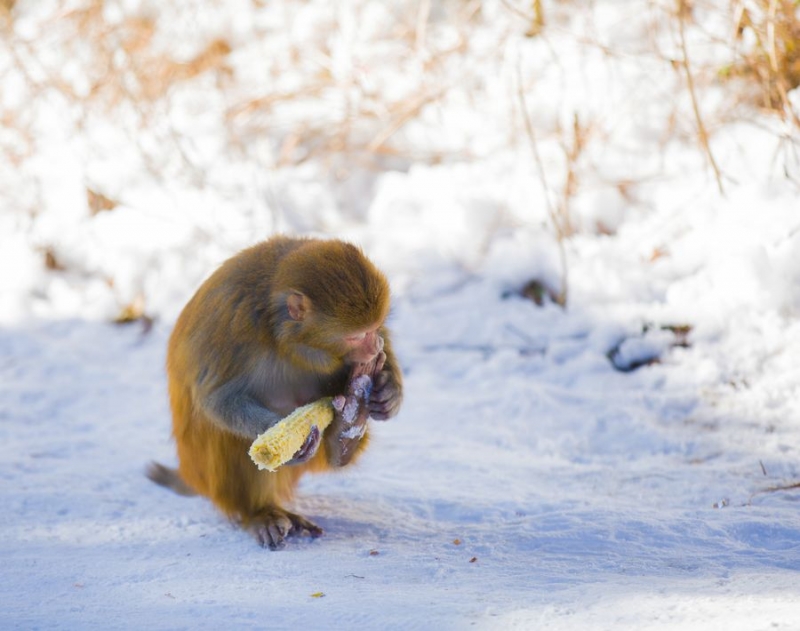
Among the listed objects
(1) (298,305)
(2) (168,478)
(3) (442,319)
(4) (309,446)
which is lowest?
(2) (168,478)

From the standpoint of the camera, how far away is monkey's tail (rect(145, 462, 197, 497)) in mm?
3717

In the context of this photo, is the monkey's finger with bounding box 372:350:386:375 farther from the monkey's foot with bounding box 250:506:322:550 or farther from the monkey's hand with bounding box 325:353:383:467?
the monkey's foot with bounding box 250:506:322:550

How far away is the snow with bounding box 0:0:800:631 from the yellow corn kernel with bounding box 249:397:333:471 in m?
0.34

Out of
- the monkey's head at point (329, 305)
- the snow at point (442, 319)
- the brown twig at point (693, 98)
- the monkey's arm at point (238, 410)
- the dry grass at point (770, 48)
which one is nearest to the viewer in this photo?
the snow at point (442, 319)

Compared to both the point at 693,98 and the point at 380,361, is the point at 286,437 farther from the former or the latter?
the point at 693,98

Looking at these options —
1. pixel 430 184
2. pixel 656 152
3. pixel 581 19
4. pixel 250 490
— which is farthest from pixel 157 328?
pixel 581 19

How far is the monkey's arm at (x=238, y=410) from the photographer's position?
3041 millimetres

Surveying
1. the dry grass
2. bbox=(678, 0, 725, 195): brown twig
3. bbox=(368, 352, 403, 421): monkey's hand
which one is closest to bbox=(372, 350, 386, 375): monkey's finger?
bbox=(368, 352, 403, 421): monkey's hand

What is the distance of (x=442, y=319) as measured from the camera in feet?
17.6

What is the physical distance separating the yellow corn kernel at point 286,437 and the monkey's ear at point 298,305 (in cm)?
32

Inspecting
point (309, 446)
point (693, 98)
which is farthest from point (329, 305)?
point (693, 98)

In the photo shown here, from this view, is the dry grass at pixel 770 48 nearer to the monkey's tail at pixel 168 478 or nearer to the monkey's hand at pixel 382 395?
the monkey's hand at pixel 382 395

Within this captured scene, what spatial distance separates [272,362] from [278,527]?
569 millimetres

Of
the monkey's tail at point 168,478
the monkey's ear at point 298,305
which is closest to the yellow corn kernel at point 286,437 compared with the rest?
the monkey's ear at point 298,305
